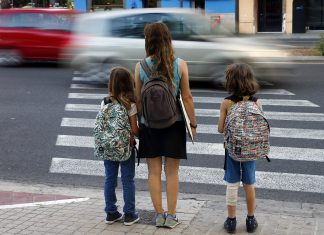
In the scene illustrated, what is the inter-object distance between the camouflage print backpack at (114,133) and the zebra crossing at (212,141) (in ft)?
6.54

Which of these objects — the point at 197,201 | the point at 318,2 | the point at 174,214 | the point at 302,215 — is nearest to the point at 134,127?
the point at 174,214

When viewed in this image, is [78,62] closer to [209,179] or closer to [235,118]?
[209,179]

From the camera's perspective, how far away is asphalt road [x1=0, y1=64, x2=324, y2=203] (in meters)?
6.58

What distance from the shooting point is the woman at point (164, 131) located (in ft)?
15.0

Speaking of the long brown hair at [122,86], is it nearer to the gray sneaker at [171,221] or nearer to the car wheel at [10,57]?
the gray sneaker at [171,221]

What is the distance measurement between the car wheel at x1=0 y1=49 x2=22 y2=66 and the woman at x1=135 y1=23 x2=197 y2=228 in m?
13.0

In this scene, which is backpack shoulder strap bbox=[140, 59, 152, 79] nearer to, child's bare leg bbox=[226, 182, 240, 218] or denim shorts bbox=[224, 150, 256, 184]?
denim shorts bbox=[224, 150, 256, 184]

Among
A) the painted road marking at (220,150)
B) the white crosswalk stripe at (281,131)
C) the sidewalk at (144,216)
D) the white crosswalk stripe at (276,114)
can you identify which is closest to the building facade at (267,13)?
the white crosswalk stripe at (276,114)

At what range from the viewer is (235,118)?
455cm

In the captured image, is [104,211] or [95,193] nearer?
[104,211]

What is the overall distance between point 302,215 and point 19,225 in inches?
100

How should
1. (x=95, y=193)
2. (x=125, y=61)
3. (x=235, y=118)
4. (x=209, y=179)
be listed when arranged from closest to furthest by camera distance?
(x=235, y=118) → (x=95, y=193) → (x=209, y=179) → (x=125, y=61)

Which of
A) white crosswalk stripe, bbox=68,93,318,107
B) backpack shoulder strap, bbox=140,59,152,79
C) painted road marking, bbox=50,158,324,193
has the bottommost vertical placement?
painted road marking, bbox=50,158,324,193

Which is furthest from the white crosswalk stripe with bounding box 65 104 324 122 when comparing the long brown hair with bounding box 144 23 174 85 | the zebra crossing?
the long brown hair with bounding box 144 23 174 85
